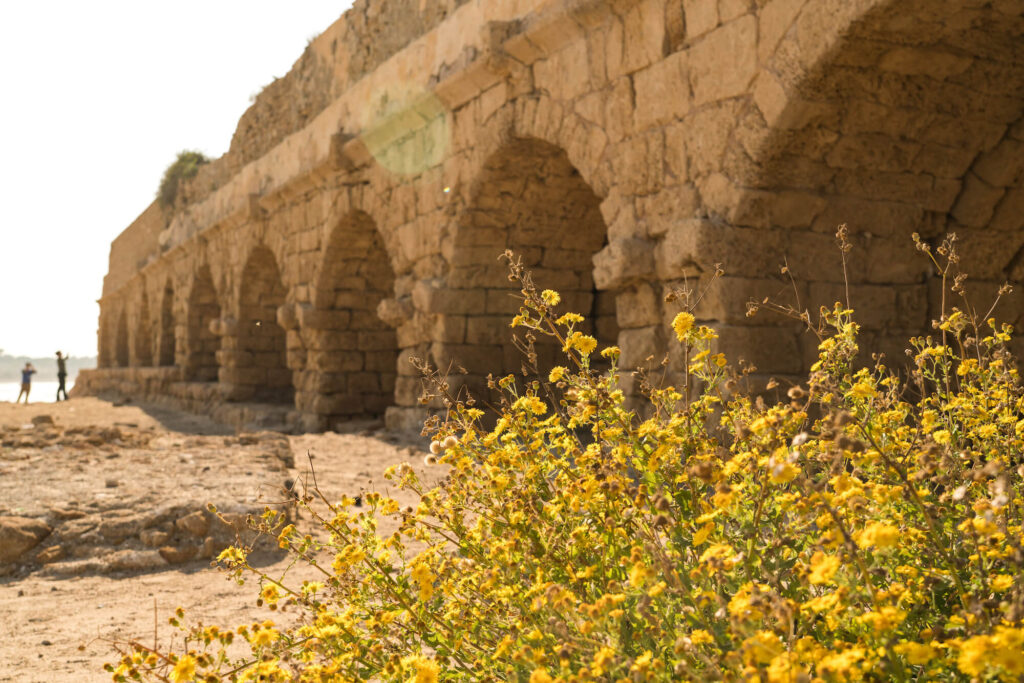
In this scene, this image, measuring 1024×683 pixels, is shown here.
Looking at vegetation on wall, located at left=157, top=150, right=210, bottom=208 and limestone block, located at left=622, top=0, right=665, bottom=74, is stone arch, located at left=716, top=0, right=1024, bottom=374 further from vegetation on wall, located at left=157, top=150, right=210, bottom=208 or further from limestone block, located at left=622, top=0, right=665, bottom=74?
vegetation on wall, located at left=157, top=150, right=210, bottom=208

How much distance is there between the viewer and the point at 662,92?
475 cm

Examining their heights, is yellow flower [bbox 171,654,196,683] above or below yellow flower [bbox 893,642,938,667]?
below

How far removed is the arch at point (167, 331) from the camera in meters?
17.3

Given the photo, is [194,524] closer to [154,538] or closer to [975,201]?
[154,538]

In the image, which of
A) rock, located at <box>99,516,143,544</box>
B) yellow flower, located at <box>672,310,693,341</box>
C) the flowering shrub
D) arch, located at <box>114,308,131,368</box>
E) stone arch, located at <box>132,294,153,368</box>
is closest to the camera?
the flowering shrub

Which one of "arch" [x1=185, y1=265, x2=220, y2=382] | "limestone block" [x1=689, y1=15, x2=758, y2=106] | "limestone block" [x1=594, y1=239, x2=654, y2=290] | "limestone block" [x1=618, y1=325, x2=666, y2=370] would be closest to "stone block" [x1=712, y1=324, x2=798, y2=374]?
"limestone block" [x1=618, y1=325, x2=666, y2=370]

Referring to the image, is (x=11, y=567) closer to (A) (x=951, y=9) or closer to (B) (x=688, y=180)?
(B) (x=688, y=180)

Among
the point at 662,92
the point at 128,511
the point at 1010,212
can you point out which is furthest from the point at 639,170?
the point at 128,511

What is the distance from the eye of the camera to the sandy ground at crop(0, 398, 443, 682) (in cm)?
286

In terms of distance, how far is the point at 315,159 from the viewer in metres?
9.24

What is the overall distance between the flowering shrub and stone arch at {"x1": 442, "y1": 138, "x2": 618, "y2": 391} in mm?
4498

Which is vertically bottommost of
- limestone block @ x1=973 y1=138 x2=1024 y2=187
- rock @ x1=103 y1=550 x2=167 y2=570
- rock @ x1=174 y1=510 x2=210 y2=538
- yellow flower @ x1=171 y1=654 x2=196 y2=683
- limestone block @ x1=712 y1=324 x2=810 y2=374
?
rock @ x1=103 y1=550 x2=167 y2=570

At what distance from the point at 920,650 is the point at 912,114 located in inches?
151

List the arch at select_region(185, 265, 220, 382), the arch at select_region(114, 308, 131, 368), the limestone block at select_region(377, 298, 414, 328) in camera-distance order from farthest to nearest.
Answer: the arch at select_region(114, 308, 131, 368) → the arch at select_region(185, 265, 220, 382) → the limestone block at select_region(377, 298, 414, 328)
